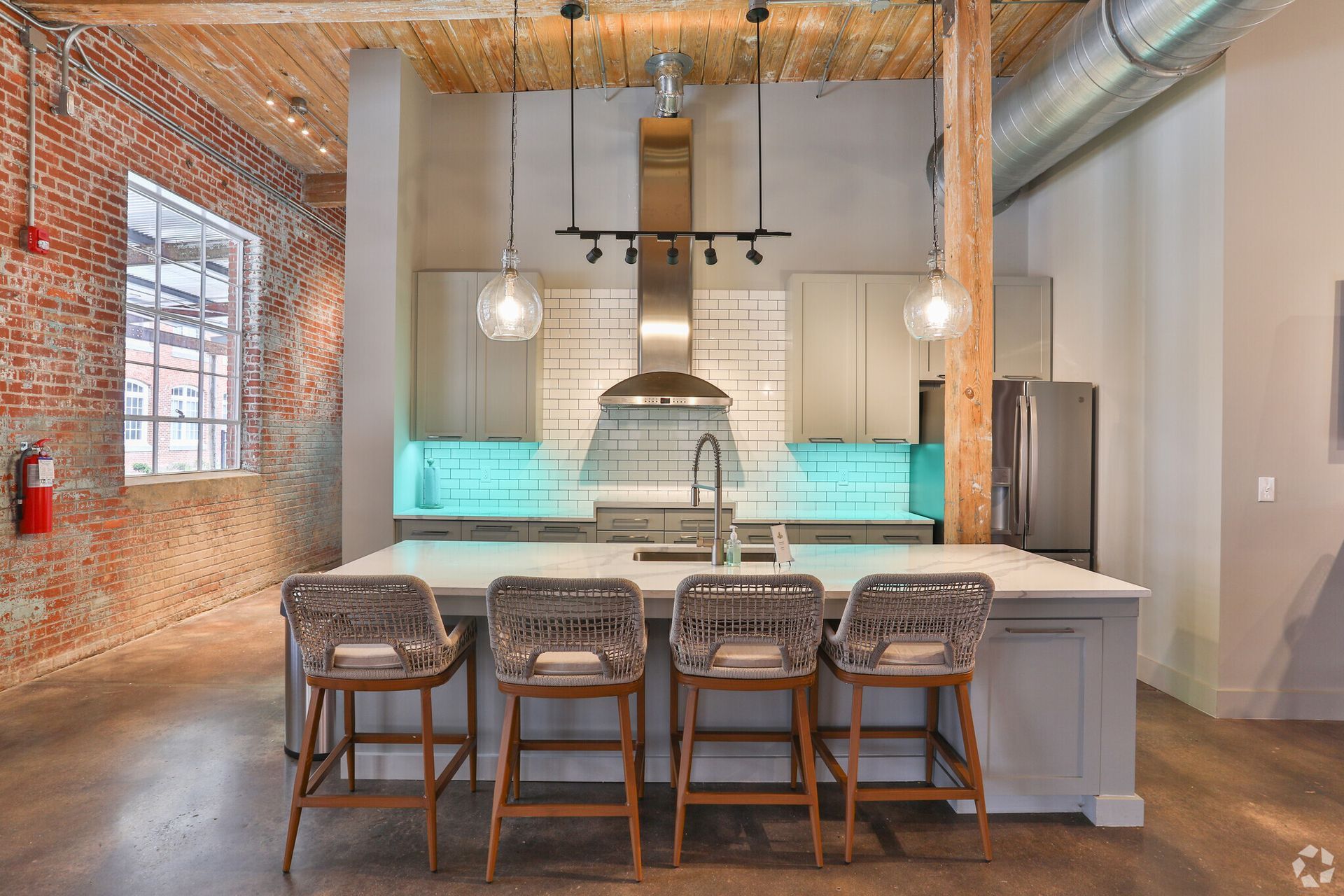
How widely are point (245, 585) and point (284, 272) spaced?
9.24 feet

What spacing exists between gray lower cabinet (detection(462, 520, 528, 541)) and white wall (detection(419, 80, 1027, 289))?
5.97ft

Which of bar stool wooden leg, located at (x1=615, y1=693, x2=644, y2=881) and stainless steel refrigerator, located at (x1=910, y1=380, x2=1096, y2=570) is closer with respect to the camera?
bar stool wooden leg, located at (x1=615, y1=693, x2=644, y2=881)

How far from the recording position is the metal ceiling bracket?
Result: 4275 millimetres

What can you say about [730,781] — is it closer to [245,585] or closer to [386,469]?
[386,469]

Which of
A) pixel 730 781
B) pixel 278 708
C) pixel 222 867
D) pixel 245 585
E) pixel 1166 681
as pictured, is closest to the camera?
pixel 222 867

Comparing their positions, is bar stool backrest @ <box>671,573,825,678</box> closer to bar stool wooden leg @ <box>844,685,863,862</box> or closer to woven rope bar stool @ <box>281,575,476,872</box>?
bar stool wooden leg @ <box>844,685,863,862</box>

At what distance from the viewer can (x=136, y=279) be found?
190 inches

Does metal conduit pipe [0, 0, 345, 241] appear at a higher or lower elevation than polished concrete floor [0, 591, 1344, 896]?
higher

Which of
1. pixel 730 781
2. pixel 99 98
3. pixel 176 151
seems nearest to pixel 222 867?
pixel 730 781

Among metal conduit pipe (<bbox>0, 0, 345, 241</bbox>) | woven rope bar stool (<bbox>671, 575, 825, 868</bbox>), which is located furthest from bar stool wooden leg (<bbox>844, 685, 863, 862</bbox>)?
metal conduit pipe (<bbox>0, 0, 345, 241</bbox>)

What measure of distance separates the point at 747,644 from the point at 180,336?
17.1 feet

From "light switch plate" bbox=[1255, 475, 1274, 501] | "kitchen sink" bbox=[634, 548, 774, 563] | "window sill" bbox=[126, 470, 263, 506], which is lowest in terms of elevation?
"kitchen sink" bbox=[634, 548, 774, 563]

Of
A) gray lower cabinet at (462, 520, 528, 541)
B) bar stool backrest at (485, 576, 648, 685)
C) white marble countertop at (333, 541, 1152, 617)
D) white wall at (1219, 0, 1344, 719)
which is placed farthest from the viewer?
gray lower cabinet at (462, 520, 528, 541)

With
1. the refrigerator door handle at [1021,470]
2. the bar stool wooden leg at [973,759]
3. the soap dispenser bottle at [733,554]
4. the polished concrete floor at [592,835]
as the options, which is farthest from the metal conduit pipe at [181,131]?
the refrigerator door handle at [1021,470]
